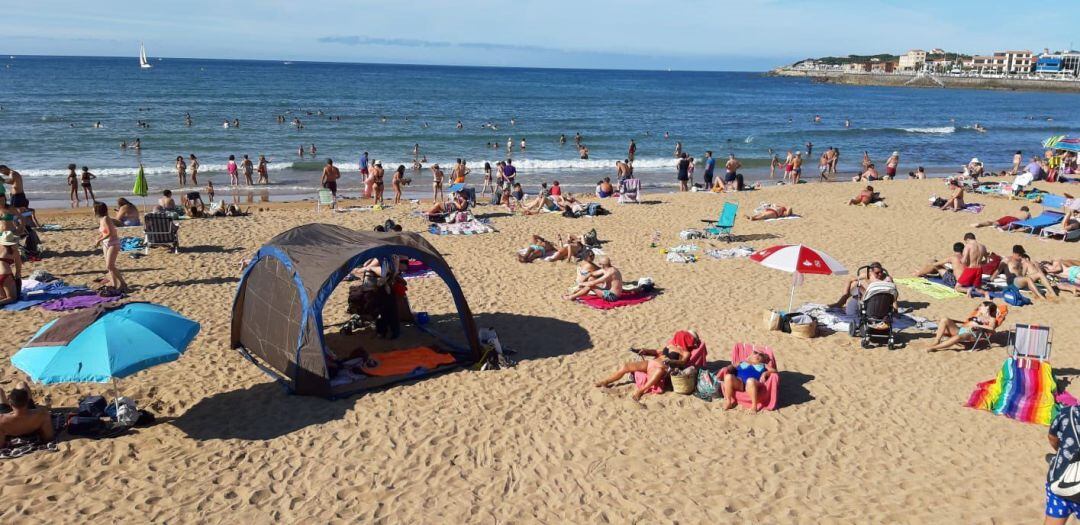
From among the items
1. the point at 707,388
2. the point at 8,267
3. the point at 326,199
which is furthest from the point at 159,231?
the point at 707,388

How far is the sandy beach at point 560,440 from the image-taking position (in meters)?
6.00

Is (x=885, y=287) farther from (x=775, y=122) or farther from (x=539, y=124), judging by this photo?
(x=775, y=122)

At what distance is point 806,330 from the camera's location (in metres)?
9.87

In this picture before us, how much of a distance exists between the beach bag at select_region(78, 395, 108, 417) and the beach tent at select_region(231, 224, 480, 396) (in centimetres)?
173

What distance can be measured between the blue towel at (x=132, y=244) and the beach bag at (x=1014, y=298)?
15.0m

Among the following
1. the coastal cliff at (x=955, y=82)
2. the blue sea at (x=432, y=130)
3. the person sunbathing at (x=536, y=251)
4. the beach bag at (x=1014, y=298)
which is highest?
the coastal cliff at (x=955, y=82)

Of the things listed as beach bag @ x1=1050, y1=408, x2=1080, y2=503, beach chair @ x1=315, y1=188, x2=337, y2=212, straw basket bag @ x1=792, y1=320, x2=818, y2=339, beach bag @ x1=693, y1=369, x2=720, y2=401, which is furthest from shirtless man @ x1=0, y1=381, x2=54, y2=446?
beach chair @ x1=315, y1=188, x2=337, y2=212

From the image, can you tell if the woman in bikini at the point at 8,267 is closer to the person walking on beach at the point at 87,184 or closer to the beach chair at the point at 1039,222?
the person walking on beach at the point at 87,184

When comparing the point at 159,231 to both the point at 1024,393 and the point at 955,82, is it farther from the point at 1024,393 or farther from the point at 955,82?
the point at 955,82

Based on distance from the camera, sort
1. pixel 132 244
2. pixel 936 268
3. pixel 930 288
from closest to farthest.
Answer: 1. pixel 930 288
2. pixel 936 268
3. pixel 132 244

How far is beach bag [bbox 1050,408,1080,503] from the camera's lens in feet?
14.9

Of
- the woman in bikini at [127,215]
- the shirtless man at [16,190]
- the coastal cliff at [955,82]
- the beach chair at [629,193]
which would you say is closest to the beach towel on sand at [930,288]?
the beach chair at [629,193]

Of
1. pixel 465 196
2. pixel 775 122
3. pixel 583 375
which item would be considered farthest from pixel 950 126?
pixel 583 375

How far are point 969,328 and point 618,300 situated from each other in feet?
15.7
